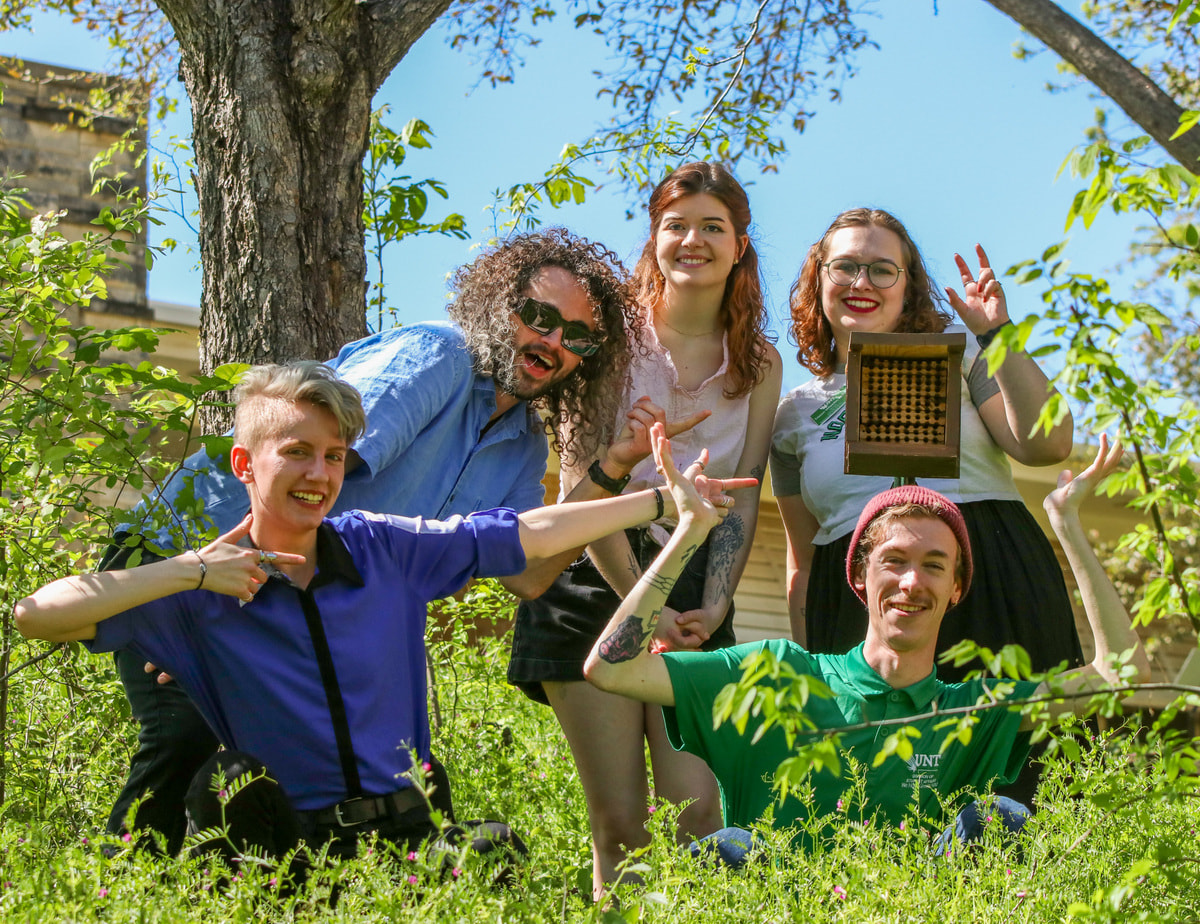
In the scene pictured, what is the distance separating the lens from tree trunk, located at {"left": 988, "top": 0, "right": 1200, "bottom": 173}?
5234mm

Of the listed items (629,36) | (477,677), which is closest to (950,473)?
(477,677)

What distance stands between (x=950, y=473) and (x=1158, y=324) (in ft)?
4.21

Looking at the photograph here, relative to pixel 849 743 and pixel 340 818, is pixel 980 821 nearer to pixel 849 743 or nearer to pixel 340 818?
pixel 849 743

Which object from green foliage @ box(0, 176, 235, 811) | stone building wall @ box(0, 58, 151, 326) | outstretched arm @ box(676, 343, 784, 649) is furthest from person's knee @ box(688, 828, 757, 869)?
stone building wall @ box(0, 58, 151, 326)

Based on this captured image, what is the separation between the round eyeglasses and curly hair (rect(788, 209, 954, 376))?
2.6 inches

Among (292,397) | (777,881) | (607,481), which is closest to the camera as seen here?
(777,881)

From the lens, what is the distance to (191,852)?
7.98 feet

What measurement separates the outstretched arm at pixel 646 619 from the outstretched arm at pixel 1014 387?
0.96 metres

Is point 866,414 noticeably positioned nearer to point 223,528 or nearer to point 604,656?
point 604,656

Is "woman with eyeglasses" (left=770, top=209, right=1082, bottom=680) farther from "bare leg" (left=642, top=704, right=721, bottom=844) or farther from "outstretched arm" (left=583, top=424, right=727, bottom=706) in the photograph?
"outstretched arm" (left=583, top=424, right=727, bottom=706)

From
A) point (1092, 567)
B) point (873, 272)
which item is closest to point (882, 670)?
point (1092, 567)

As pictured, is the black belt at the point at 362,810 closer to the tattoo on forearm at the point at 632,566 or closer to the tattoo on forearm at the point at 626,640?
the tattoo on forearm at the point at 626,640

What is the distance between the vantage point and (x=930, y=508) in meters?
2.87

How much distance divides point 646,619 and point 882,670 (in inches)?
22.6
